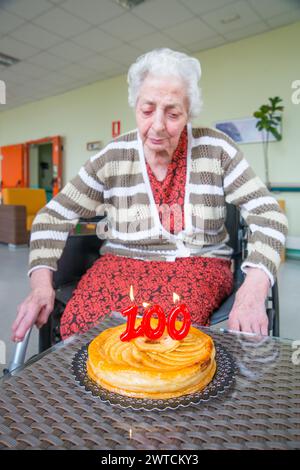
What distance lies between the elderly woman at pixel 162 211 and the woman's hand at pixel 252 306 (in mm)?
10

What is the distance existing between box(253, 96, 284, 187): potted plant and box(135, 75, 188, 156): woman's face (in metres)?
3.56

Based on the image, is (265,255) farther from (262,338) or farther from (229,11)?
(229,11)

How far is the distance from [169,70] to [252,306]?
813 mm

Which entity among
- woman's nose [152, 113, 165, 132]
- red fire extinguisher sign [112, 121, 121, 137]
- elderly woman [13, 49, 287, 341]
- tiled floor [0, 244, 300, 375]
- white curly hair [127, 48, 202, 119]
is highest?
red fire extinguisher sign [112, 121, 121, 137]

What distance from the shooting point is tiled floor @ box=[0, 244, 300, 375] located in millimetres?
2087

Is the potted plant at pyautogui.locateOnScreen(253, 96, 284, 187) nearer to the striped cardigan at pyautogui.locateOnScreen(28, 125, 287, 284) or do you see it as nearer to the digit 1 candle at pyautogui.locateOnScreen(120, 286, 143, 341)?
the striped cardigan at pyautogui.locateOnScreen(28, 125, 287, 284)

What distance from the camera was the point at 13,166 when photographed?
30.2 feet

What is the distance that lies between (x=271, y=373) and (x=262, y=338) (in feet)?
0.55

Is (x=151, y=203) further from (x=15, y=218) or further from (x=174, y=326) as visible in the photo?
(x=15, y=218)

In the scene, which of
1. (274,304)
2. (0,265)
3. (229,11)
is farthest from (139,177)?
(229,11)

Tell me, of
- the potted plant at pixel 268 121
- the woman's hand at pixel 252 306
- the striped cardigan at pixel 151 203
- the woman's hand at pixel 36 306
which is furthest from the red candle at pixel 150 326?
the potted plant at pixel 268 121

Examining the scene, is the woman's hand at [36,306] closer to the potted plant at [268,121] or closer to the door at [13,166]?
the potted plant at [268,121]

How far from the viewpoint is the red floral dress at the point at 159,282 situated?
1037 mm

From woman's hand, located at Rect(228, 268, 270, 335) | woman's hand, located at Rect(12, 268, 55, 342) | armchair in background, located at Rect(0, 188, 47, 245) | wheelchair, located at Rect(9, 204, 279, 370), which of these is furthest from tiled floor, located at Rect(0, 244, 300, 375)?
woman's hand, located at Rect(228, 268, 270, 335)
